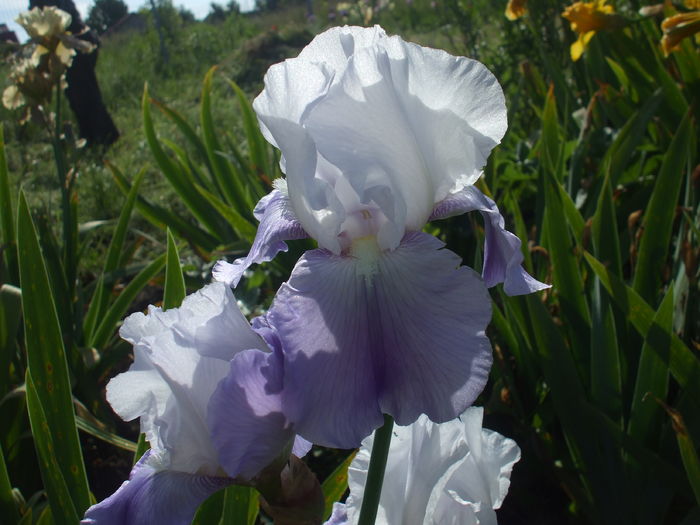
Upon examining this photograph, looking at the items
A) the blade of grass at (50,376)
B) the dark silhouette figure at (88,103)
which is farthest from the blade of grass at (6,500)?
the dark silhouette figure at (88,103)

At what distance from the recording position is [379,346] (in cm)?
49

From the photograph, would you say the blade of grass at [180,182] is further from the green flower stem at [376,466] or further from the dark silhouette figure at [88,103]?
the dark silhouette figure at [88,103]

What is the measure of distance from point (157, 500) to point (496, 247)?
35 centimetres

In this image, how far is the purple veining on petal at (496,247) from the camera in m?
0.56

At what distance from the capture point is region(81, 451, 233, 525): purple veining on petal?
514mm

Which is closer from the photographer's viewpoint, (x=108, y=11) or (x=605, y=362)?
(x=605, y=362)

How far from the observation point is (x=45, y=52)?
2.10 meters

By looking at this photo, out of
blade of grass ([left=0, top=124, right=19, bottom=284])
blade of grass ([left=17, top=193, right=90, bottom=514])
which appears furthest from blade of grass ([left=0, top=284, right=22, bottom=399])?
blade of grass ([left=17, top=193, right=90, bottom=514])

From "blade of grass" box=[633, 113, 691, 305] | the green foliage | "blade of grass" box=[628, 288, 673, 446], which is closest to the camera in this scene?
"blade of grass" box=[628, 288, 673, 446]

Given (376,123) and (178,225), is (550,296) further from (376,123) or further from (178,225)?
(178,225)

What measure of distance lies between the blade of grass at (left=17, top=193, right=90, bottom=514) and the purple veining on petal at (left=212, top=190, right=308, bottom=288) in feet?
1.51

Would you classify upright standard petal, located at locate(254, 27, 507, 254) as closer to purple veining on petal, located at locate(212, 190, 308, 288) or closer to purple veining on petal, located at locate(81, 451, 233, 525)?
purple veining on petal, located at locate(212, 190, 308, 288)

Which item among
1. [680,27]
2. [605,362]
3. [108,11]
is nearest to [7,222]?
[605,362]

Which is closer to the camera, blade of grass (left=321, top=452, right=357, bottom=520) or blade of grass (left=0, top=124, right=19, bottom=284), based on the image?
blade of grass (left=321, top=452, right=357, bottom=520)
